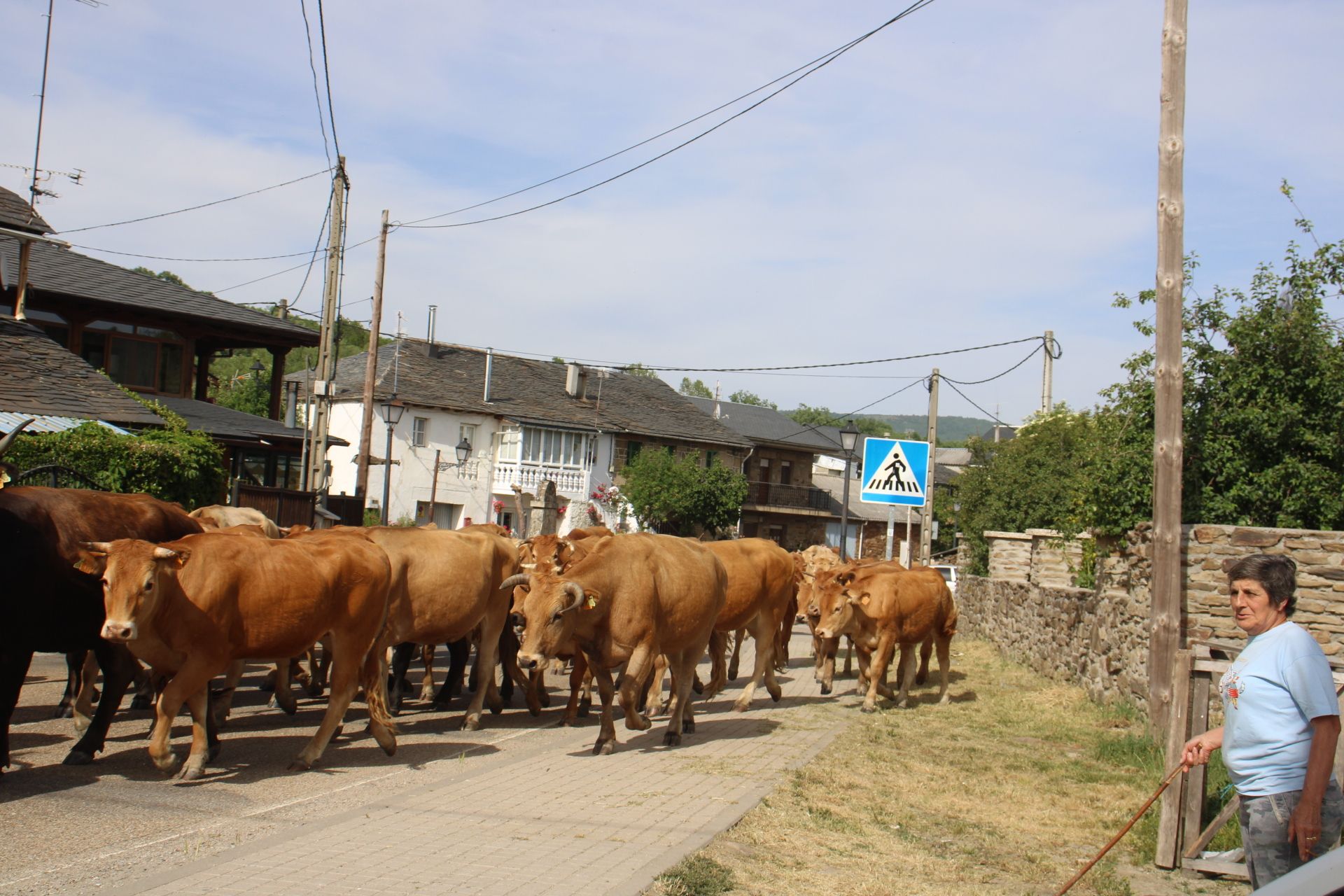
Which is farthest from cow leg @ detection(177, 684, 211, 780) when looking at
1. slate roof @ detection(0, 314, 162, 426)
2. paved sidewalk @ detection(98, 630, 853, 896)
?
slate roof @ detection(0, 314, 162, 426)

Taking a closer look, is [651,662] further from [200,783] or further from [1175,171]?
[1175,171]

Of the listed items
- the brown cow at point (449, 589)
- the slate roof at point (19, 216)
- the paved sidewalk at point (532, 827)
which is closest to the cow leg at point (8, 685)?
the paved sidewalk at point (532, 827)

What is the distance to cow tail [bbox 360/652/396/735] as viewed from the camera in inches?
364

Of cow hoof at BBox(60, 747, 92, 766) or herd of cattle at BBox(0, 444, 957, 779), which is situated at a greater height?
herd of cattle at BBox(0, 444, 957, 779)

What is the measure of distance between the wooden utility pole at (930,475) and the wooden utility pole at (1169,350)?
16.5 m

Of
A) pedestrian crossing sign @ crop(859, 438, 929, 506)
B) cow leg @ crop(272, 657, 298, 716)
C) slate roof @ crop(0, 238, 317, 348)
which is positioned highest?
slate roof @ crop(0, 238, 317, 348)

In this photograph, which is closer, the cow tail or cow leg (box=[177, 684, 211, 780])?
cow leg (box=[177, 684, 211, 780])

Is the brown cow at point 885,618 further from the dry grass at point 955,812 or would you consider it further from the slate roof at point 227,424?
the slate roof at point 227,424

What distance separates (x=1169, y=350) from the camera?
1083 cm

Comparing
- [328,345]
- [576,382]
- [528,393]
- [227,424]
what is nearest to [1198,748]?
[328,345]

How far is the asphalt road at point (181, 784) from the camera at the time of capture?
618 centimetres

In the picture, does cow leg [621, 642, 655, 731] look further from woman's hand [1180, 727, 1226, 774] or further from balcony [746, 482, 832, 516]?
balcony [746, 482, 832, 516]

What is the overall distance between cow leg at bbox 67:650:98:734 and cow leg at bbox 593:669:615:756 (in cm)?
396

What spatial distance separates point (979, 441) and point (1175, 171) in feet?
122
